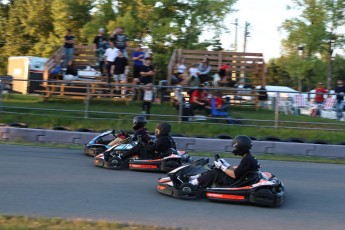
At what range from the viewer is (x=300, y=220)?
7.36 m

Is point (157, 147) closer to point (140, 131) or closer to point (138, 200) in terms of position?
point (140, 131)

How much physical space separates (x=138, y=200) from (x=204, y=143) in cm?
617

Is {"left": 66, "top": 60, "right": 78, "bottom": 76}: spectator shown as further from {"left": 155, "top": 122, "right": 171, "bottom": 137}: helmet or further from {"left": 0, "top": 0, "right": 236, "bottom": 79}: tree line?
{"left": 155, "top": 122, "right": 171, "bottom": 137}: helmet

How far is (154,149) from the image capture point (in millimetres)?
10352

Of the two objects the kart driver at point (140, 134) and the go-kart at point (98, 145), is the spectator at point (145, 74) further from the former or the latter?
the kart driver at point (140, 134)

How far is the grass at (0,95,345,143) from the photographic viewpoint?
14.8m

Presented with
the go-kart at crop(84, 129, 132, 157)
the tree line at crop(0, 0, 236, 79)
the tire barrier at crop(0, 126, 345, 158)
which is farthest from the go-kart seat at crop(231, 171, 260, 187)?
the tree line at crop(0, 0, 236, 79)

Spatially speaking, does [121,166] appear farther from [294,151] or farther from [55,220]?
[294,151]

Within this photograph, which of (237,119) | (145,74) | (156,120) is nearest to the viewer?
(237,119)

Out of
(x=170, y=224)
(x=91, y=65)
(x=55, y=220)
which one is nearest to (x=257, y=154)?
(x=170, y=224)

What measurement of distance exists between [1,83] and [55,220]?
10180mm

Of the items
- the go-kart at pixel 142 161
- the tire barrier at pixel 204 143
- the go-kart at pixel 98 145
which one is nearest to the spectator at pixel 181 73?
the tire barrier at pixel 204 143

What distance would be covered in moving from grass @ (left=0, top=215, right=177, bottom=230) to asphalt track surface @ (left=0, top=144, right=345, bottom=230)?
38 cm

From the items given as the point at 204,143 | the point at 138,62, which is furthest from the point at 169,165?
the point at 138,62
